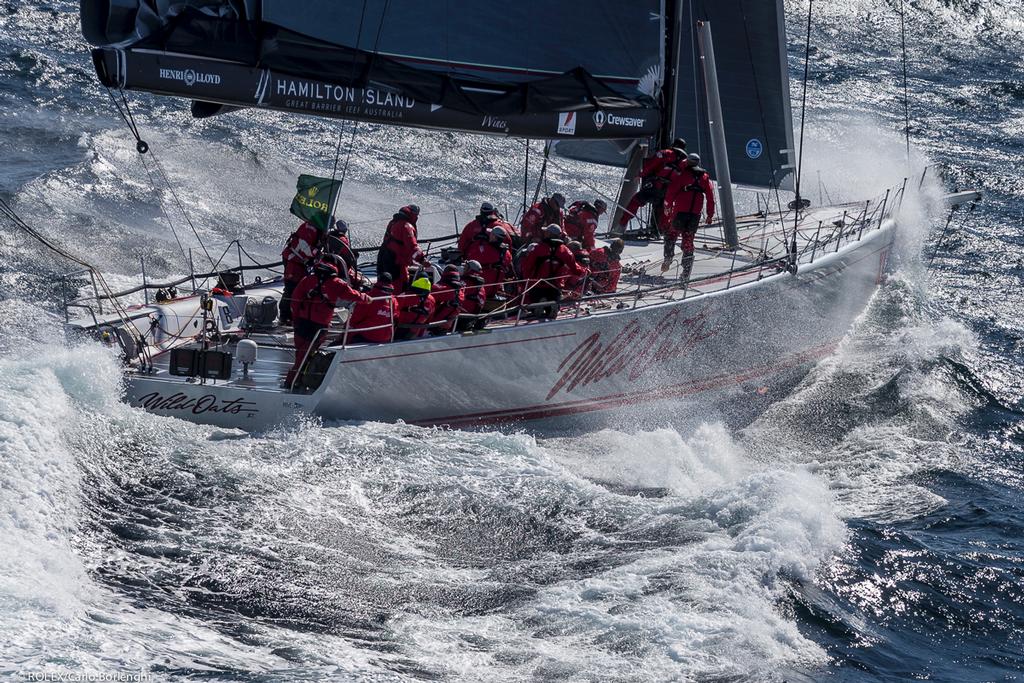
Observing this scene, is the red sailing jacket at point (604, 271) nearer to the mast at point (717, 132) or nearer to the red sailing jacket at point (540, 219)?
the red sailing jacket at point (540, 219)

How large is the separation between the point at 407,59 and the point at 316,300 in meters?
2.25

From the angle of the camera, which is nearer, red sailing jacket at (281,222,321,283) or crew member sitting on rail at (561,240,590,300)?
red sailing jacket at (281,222,321,283)

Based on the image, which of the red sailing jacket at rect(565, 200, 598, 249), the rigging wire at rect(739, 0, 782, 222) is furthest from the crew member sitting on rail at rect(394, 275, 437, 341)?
the rigging wire at rect(739, 0, 782, 222)

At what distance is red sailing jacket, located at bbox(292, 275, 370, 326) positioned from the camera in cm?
923

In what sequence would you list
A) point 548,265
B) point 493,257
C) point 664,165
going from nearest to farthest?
1. point 548,265
2. point 493,257
3. point 664,165

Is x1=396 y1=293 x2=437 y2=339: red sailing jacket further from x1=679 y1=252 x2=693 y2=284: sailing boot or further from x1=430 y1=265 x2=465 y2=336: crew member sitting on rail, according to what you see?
x1=679 y1=252 x2=693 y2=284: sailing boot

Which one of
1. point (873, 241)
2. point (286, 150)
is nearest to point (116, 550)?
point (873, 241)

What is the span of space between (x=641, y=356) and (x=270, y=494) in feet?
12.8

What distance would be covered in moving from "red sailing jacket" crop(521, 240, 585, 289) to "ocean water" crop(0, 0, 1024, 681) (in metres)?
1.41

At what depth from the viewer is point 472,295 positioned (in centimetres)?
997

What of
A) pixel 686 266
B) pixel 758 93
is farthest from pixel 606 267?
pixel 758 93

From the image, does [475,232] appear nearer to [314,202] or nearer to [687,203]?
[314,202]

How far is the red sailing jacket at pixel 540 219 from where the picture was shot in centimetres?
1144

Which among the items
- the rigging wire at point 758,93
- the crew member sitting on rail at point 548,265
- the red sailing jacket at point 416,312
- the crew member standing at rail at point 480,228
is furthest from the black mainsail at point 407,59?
the rigging wire at point 758,93
